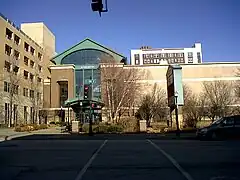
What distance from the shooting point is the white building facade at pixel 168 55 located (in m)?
141

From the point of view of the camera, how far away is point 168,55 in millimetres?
143500

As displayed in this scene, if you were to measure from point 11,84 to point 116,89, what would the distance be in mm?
22138

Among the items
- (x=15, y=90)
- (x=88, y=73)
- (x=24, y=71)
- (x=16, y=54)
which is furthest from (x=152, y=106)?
(x=24, y=71)

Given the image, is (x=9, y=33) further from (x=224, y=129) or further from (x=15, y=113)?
(x=224, y=129)

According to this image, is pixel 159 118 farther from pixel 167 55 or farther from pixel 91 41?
pixel 167 55

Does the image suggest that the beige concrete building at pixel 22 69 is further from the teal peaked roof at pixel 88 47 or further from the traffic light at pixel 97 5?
the traffic light at pixel 97 5

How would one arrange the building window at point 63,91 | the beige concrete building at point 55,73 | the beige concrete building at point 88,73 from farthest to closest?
1. the building window at point 63,91
2. the beige concrete building at point 88,73
3. the beige concrete building at point 55,73

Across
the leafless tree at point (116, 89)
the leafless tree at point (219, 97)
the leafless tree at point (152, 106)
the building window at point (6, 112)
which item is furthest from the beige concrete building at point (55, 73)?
the leafless tree at point (116, 89)

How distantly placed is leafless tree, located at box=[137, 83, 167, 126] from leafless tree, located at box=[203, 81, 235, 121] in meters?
7.84

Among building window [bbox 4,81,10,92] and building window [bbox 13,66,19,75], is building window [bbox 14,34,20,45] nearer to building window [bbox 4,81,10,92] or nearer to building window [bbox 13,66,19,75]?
building window [bbox 13,66,19,75]

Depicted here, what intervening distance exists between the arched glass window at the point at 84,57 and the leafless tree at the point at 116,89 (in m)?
26.3

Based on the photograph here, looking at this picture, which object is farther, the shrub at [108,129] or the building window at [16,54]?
the building window at [16,54]

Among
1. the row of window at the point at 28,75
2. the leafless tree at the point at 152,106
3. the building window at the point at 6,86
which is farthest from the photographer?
the row of window at the point at 28,75

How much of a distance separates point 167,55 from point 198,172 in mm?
136322
